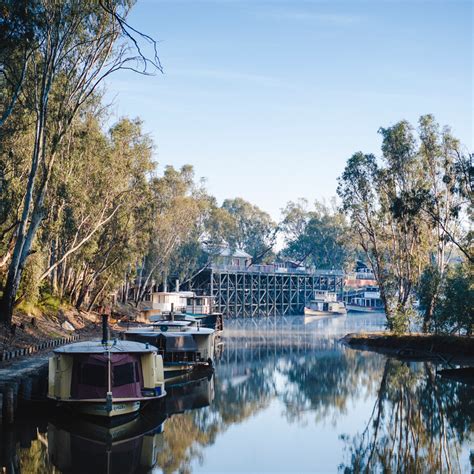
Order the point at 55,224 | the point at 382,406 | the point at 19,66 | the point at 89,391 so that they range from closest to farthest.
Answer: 1. the point at 89,391
2. the point at 382,406
3. the point at 19,66
4. the point at 55,224

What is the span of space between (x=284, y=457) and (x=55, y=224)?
2046 cm

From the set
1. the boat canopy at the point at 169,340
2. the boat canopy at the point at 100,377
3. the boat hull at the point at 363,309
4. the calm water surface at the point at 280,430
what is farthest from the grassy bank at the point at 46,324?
the boat hull at the point at 363,309

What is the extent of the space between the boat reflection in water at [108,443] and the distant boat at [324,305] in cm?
7878

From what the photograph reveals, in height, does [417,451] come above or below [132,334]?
below

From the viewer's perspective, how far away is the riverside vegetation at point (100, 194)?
27.8 meters

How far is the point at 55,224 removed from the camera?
111ft

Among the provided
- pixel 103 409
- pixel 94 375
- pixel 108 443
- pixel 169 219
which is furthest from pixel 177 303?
pixel 108 443

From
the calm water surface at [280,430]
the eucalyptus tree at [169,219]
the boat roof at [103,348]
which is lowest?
the calm water surface at [280,430]

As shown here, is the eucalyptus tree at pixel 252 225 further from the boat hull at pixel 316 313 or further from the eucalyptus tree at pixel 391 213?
the eucalyptus tree at pixel 391 213

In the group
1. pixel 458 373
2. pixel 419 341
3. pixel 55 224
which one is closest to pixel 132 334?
pixel 55 224

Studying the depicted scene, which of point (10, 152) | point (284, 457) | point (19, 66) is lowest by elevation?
point (284, 457)

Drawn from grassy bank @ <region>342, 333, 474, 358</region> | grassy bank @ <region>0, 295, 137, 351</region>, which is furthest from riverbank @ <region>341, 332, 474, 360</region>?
grassy bank @ <region>0, 295, 137, 351</region>

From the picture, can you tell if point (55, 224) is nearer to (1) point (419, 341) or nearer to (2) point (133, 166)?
(2) point (133, 166)

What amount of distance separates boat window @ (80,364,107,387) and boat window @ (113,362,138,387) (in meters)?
0.35
